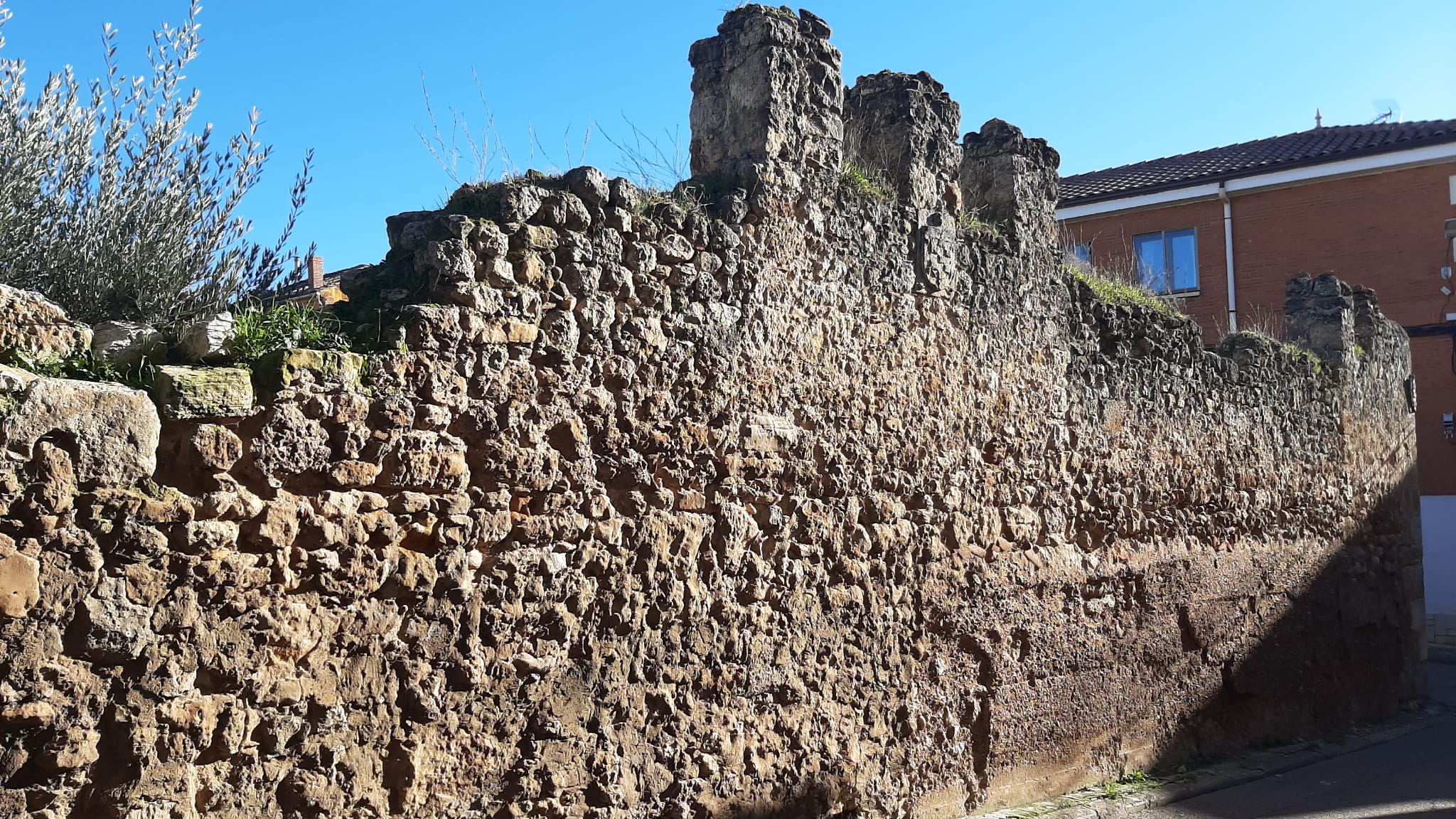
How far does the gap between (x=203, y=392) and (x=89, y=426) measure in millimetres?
315

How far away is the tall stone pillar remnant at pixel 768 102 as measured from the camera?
5.11 meters

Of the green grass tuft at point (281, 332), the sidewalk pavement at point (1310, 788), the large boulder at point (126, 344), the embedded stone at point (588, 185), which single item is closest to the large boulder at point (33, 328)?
the large boulder at point (126, 344)

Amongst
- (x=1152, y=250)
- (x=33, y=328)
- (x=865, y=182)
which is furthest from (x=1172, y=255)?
(x=33, y=328)

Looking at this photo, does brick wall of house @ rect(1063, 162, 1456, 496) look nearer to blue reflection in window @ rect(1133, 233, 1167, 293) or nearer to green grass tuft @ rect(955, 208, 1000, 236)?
blue reflection in window @ rect(1133, 233, 1167, 293)

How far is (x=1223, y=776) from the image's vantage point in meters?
7.34

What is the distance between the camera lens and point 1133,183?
18094mm

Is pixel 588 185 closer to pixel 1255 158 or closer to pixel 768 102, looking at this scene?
pixel 768 102

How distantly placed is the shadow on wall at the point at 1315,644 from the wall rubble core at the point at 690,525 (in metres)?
0.06

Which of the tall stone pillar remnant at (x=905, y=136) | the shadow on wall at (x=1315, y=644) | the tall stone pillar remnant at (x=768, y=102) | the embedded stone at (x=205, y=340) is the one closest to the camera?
the embedded stone at (x=205, y=340)

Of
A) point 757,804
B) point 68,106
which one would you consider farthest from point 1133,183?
point 68,106

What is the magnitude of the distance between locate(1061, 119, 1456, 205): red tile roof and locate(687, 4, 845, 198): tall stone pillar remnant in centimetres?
1361

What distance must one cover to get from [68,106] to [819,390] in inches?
121

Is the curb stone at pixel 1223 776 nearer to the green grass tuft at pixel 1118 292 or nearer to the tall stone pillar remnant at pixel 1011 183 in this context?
the green grass tuft at pixel 1118 292

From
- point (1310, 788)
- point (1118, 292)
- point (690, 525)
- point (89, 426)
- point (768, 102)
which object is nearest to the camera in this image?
point (89, 426)
